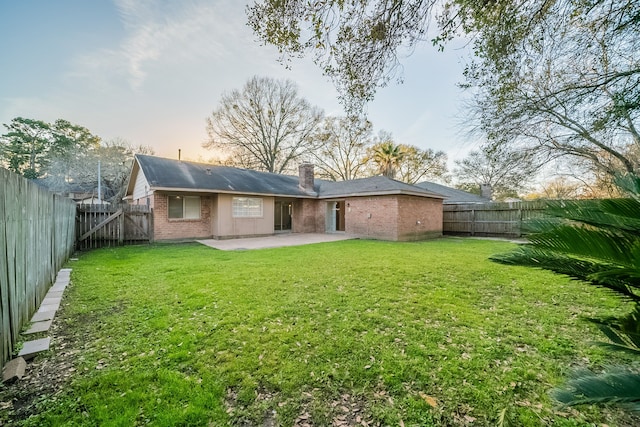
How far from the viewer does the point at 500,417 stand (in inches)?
81.9

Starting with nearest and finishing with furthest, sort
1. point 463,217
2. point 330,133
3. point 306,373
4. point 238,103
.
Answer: point 306,373 < point 463,217 < point 238,103 < point 330,133

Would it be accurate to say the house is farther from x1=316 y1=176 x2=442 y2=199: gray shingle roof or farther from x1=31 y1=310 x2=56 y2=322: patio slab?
x1=31 y1=310 x2=56 y2=322: patio slab

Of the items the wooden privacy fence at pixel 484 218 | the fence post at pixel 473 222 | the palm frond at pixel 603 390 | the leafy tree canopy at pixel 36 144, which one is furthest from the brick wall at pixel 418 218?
the leafy tree canopy at pixel 36 144

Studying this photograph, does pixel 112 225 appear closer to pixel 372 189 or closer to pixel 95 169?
pixel 372 189

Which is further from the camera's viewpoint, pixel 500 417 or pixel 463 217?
pixel 463 217

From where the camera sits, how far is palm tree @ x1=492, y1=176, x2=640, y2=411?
1039mm

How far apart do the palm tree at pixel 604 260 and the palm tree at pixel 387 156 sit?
79.2 feet

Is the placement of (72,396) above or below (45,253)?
below

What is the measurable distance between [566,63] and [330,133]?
71.6 ft

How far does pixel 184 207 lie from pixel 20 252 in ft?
34.2

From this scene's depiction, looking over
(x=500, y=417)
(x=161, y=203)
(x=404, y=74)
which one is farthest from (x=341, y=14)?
(x=161, y=203)

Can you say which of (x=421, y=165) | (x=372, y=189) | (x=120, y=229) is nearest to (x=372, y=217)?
(x=372, y=189)

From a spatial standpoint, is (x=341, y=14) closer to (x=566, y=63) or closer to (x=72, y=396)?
(x=566, y=63)

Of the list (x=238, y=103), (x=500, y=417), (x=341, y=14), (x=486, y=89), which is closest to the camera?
(x=500, y=417)
